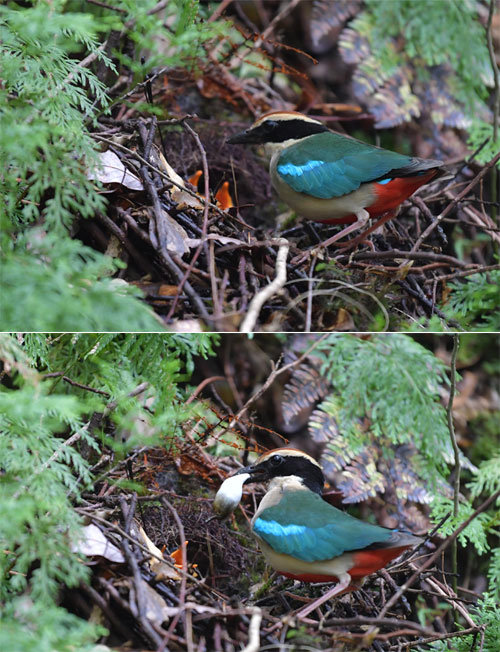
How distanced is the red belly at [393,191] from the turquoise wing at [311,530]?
1.12m

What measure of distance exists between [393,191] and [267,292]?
851mm

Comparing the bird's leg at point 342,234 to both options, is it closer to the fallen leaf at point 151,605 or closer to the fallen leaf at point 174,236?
the fallen leaf at point 174,236

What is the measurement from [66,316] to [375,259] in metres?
1.29

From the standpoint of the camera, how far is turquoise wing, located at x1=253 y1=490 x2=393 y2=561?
2.43 metres

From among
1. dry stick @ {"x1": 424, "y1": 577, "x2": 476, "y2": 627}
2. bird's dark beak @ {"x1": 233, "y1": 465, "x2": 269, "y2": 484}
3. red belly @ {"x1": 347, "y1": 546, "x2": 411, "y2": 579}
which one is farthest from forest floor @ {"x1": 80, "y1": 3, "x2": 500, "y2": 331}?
dry stick @ {"x1": 424, "y1": 577, "x2": 476, "y2": 627}

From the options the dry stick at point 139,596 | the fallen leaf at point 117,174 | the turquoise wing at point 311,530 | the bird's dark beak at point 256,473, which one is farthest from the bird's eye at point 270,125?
the dry stick at point 139,596

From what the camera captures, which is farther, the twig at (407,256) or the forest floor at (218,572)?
the twig at (407,256)

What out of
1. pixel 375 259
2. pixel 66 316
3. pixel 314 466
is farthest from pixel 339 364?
pixel 66 316

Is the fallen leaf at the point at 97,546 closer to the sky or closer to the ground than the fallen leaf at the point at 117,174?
closer to the ground

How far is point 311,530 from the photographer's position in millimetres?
2539

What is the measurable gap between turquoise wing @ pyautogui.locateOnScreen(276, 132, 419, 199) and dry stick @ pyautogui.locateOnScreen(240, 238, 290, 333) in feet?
1.41

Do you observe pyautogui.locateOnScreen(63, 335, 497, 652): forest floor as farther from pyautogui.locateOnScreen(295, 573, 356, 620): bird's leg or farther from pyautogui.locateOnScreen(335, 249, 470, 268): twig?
pyautogui.locateOnScreen(335, 249, 470, 268): twig

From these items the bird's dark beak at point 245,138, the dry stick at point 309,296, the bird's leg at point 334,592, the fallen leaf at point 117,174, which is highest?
the bird's dark beak at point 245,138

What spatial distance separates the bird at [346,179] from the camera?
2.81 metres
